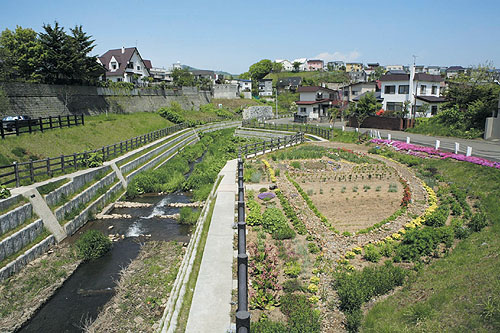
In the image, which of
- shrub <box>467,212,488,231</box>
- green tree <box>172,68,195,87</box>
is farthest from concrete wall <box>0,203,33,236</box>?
green tree <box>172,68,195,87</box>

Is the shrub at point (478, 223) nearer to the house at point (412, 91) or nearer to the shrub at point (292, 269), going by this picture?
the shrub at point (292, 269)

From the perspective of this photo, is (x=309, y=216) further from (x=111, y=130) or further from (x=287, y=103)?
(x=287, y=103)

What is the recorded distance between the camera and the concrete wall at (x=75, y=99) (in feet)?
109

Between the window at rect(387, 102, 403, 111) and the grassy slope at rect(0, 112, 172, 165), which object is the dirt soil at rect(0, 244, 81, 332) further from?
the window at rect(387, 102, 403, 111)

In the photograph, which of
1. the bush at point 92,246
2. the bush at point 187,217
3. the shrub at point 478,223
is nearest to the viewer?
the shrub at point 478,223

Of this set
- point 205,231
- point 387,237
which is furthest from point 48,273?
point 387,237

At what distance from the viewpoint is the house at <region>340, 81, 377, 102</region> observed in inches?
2575

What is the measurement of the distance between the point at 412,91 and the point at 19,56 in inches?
2204

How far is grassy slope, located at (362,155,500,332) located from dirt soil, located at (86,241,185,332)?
6.71 meters

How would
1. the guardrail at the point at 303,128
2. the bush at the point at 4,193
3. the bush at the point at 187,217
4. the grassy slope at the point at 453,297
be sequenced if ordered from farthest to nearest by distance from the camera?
the guardrail at the point at 303,128
the bush at the point at 187,217
the bush at the point at 4,193
the grassy slope at the point at 453,297

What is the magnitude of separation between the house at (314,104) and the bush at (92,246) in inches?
1980

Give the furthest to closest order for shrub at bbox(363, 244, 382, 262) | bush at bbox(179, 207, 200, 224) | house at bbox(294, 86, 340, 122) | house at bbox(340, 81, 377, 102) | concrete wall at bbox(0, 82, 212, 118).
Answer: house at bbox(340, 81, 377, 102)
house at bbox(294, 86, 340, 122)
concrete wall at bbox(0, 82, 212, 118)
bush at bbox(179, 207, 200, 224)
shrub at bbox(363, 244, 382, 262)

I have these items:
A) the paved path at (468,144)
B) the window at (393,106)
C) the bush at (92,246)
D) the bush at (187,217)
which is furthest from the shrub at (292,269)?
the window at (393,106)

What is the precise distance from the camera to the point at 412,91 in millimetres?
50969
